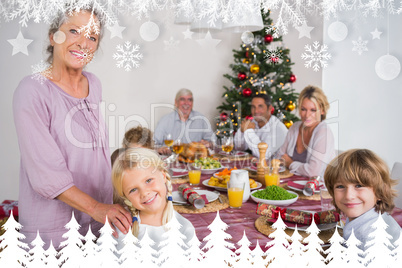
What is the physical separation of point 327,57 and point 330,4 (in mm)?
116

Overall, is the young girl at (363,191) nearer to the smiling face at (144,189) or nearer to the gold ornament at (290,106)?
the smiling face at (144,189)

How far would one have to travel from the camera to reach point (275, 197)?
4.66ft

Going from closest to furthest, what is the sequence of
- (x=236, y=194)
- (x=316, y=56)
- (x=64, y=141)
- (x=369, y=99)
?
1. (x=316, y=56)
2. (x=64, y=141)
3. (x=236, y=194)
4. (x=369, y=99)

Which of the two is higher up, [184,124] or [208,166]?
[184,124]

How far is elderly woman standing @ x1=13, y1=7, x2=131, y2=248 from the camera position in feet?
2.44

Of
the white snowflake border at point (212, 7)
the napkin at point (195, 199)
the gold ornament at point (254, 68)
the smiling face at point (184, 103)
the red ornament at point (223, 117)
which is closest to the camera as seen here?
the white snowflake border at point (212, 7)

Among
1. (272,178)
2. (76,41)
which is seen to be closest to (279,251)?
(76,41)

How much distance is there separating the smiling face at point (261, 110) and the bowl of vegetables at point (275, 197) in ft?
6.53

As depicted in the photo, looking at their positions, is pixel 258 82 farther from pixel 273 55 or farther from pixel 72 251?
pixel 72 251

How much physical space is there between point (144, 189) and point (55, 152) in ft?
0.82

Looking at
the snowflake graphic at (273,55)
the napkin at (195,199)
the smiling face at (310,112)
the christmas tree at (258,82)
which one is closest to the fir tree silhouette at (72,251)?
the snowflake graphic at (273,55)

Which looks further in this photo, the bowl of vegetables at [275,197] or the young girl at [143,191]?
the bowl of vegetables at [275,197]

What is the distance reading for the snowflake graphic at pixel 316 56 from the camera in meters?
0.61

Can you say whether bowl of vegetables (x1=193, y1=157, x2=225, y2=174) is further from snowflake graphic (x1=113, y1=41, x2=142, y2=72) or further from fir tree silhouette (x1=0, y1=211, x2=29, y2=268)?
fir tree silhouette (x1=0, y1=211, x2=29, y2=268)
